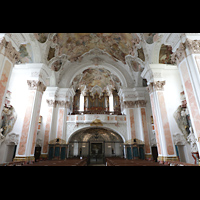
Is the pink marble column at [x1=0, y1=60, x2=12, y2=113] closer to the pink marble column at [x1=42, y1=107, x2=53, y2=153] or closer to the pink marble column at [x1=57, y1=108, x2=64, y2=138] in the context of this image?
the pink marble column at [x1=42, y1=107, x2=53, y2=153]

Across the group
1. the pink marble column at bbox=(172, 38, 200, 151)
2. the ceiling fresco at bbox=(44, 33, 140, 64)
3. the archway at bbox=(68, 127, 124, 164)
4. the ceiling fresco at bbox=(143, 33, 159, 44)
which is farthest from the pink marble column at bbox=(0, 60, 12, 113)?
the archway at bbox=(68, 127, 124, 164)

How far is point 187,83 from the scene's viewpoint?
18.8 ft

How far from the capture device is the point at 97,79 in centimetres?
2017

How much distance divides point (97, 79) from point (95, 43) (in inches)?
239

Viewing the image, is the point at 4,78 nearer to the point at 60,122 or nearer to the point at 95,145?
the point at 60,122

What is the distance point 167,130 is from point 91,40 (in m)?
11.0

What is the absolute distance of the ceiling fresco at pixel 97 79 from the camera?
59.6 feet

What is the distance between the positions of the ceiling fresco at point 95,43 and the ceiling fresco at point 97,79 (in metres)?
2.86

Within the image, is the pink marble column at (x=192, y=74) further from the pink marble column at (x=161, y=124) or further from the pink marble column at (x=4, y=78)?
the pink marble column at (x=4, y=78)

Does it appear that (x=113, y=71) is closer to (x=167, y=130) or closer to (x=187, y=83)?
(x=167, y=130)

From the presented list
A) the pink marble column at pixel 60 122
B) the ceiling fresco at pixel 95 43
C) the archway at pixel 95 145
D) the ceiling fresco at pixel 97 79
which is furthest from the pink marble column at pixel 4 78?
the archway at pixel 95 145

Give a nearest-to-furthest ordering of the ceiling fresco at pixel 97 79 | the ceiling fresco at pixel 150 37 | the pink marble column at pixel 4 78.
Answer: the pink marble column at pixel 4 78
the ceiling fresco at pixel 150 37
the ceiling fresco at pixel 97 79

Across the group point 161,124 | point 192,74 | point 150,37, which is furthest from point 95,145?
point 192,74
